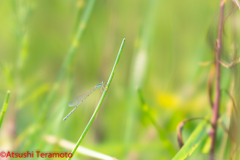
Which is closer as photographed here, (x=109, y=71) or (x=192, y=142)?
(x=192, y=142)

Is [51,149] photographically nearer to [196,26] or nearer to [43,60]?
[43,60]

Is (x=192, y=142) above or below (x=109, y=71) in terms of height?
below

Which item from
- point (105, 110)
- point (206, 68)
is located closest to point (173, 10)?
point (206, 68)

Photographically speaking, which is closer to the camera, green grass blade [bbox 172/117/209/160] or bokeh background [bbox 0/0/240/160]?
green grass blade [bbox 172/117/209/160]

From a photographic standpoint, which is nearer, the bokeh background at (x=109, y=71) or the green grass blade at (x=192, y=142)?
the green grass blade at (x=192, y=142)
